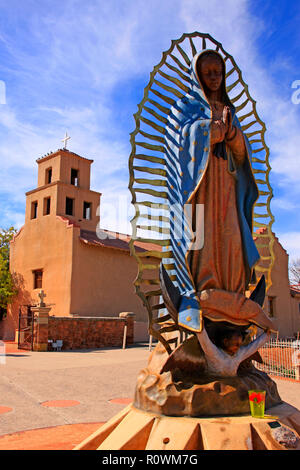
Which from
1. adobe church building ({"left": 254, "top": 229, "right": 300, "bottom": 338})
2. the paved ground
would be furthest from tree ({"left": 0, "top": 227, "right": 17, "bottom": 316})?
adobe church building ({"left": 254, "top": 229, "right": 300, "bottom": 338})

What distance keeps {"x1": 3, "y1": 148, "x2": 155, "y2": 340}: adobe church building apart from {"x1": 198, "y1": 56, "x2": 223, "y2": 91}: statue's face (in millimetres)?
16792

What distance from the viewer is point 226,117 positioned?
14.7 ft

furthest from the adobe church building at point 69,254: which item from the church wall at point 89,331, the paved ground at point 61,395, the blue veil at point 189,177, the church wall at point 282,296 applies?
the blue veil at point 189,177

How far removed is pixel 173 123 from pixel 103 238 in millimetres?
18466

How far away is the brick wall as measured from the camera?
687 inches

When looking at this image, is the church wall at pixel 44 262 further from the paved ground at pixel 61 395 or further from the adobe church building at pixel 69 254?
the paved ground at pixel 61 395

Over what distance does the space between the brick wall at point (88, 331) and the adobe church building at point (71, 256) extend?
0.77ft

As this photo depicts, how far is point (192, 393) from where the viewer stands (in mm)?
3691

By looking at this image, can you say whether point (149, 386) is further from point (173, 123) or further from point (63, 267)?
point (63, 267)

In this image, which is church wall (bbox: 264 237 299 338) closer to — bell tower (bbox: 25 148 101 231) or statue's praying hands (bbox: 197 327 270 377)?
bell tower (bbox: 25 148 101 231)

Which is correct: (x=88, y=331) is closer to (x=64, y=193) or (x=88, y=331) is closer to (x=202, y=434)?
(x=64, y=193)

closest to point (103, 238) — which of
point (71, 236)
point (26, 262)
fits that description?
point (71, 236)

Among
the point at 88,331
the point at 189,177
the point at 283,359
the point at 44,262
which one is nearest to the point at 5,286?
the point at 44,262

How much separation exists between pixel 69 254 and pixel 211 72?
17.2 metres
